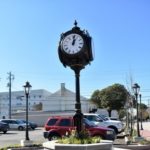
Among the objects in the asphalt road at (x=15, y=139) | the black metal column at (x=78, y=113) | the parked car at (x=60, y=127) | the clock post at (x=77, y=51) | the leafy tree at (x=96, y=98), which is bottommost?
the asphalt road at (x=15, y=139)

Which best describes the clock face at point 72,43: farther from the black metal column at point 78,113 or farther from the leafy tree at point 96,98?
the leafy tree at point 96,98

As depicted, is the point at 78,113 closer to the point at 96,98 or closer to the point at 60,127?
the point at 60,127

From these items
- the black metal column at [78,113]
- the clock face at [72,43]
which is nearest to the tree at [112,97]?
the black metal column at [78,113]

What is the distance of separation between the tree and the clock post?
291 feet

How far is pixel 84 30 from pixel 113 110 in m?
94.8

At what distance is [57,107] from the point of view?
114 meters

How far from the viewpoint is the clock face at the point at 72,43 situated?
13913 mm

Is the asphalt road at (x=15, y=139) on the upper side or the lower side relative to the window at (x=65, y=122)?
lower

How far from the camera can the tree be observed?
4099 inches

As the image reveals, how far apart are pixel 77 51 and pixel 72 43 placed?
0.31 m

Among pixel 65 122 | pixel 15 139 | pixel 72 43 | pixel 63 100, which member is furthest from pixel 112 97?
pixel 72 43

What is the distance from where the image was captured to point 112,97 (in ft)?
346

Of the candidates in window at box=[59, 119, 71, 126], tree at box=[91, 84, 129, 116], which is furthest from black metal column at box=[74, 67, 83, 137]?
tree at box=[91, 84, 129, 116]

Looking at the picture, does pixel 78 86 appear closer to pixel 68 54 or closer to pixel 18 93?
pixel 68 54
